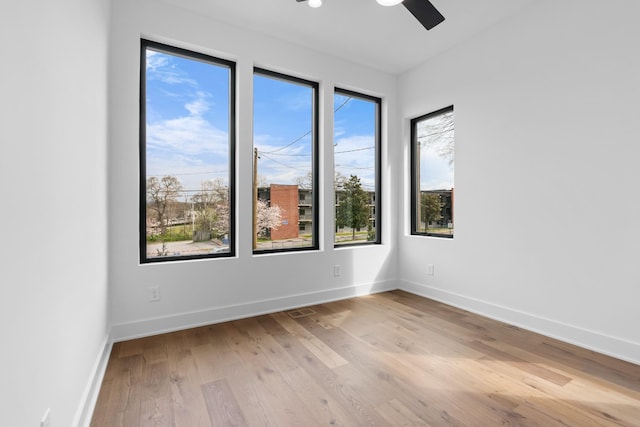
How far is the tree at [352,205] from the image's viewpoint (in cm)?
379

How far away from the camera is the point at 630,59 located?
2156 millimetres

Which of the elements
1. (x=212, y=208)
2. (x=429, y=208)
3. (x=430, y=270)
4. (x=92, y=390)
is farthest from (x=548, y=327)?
(x=92, y=390)

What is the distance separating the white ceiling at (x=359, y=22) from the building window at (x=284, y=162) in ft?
1.56

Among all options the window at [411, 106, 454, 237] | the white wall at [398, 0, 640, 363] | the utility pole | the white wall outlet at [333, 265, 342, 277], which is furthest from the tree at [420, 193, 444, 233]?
the utility pole

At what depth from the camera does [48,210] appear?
1.12 metres

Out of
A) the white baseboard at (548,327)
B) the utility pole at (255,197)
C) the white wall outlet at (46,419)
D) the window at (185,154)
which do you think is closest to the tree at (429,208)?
the white baseboard at (548,327)

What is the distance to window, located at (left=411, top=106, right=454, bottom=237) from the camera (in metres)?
3.54

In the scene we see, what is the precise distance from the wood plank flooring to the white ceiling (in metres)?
A: 2.78

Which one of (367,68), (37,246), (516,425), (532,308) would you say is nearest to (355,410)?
(516,425)

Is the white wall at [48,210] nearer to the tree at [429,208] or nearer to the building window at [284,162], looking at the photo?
the building window at [284,162]

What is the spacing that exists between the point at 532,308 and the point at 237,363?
2477 mm

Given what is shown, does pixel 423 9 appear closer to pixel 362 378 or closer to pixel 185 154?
pixel 185 154

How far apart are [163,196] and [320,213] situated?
1.60m

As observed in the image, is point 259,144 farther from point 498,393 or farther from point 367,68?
point 498,393
